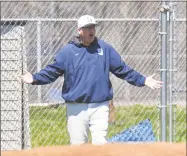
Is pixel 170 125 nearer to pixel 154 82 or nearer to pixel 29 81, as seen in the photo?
pixel 154 82

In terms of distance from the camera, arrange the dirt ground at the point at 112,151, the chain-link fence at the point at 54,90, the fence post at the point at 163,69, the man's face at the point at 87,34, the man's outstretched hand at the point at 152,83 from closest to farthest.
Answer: the dirt ground at the point at 112,151 < the man's face at the point at 87,34 < the man's outstretched hand at the point at 152,83 < the fence post at the point at 163,69 < the chain-link fence at the point at 54,90

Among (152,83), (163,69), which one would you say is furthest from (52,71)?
(163,69)

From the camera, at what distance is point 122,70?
7137mm

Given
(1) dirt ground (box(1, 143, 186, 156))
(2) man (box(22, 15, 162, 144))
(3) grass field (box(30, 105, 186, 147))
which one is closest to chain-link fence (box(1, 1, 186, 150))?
(3) grass field (box(30, 105, 186, 147))

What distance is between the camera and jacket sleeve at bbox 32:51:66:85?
23.0 ft

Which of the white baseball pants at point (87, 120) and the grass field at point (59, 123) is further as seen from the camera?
the grass field at point (59, 123)

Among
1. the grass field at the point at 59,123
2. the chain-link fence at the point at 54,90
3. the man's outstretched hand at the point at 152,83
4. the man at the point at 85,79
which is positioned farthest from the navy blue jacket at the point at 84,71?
the grass field at the point at 59,123

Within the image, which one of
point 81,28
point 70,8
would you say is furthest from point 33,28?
point 81,28

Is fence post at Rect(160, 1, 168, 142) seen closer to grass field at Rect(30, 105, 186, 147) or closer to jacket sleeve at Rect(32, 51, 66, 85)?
grass field at Rect(30, 105, 186, 147)

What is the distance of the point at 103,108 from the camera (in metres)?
7.00

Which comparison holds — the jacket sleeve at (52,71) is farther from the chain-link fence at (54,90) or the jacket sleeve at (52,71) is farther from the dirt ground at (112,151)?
the dirt ground at (112,151)

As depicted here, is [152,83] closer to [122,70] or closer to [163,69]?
[122,70]

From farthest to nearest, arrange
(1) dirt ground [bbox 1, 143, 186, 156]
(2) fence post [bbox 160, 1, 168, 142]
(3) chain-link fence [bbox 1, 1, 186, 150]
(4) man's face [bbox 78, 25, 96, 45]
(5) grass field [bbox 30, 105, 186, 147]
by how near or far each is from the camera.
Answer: (5) grass field [bbox 30, 105, 186, 147], (3) chain-link fence [bbox 1, 1, 186, 150], (2) fence post [bbox 160, 1, 168, 142], (4) man's face [bbox 78, 25, 96, 45], (1) dirt ground [bbox 1, 143, 186, 156]

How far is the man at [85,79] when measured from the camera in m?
6.95
